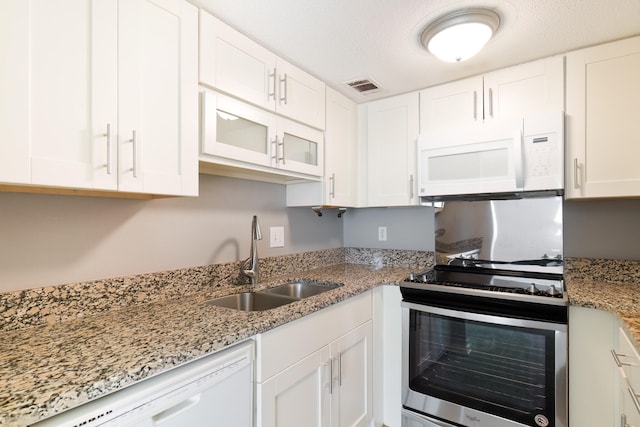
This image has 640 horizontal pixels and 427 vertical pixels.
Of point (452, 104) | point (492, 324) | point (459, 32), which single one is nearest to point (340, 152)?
point (452, 104)

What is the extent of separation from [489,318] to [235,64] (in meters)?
1.75

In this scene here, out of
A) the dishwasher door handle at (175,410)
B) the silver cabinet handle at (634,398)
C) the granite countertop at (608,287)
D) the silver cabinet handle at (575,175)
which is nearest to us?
the dishwasher door handle at (175,410)

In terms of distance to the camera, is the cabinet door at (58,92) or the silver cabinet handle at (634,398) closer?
the cabinet door at (58,92)

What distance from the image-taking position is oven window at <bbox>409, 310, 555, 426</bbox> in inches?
59.6

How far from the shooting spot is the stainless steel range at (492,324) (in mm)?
1503

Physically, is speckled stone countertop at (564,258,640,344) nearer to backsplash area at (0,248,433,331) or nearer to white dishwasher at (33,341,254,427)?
white dishwasher at (33,341,254,427)

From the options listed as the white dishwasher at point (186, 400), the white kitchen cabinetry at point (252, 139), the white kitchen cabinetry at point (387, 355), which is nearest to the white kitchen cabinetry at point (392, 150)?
the white kitchen cabinetry at point (252, 139)

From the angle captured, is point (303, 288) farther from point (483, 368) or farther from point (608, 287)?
point (608, 287)

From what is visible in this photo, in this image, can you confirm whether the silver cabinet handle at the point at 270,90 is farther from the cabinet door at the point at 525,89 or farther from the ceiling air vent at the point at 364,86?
the cabinet door at the point at 525,89

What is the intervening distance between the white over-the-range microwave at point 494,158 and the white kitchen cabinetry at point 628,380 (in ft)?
2.69

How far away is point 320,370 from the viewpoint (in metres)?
1.42

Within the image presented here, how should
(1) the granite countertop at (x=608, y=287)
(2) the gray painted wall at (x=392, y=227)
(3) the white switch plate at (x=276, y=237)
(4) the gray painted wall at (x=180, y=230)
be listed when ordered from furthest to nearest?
(2) the gray painted wall at (x=392, y=227) < (3) the white switch plate at (x=276, y=237) < (1) the granite countertop at (x=608, y=287) < (4) the gray painted wall at (x=180, y=230)

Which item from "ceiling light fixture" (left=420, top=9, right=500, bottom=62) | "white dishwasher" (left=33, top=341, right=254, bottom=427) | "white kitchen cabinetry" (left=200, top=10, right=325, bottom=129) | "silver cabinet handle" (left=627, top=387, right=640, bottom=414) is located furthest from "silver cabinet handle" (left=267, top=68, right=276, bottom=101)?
"silver cabinet handle" (left=627, top=387, right=640, bottom=414)

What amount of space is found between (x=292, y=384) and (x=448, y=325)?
0.95 metres
